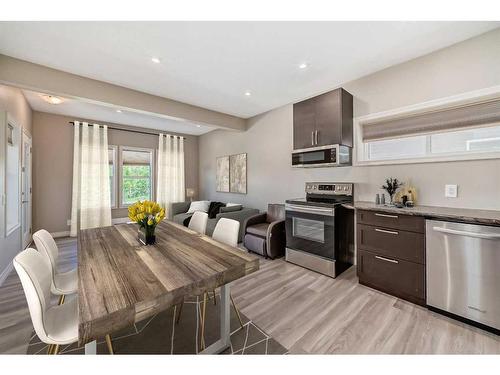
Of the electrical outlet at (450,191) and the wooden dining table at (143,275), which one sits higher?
the electrical outlet at (450,191)

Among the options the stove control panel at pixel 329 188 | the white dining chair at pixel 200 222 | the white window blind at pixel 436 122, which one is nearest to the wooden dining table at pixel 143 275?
the white dining chair at pixel 200 222

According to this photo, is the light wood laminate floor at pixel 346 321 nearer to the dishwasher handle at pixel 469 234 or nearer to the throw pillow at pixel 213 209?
the dishwasher handle at pixel 469 234

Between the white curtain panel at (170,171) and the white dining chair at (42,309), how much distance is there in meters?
4.46

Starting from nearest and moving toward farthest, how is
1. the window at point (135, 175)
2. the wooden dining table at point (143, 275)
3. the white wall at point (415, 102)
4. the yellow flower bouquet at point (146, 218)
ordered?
the wooden dining table at point (143, 275) < the yellow flower bouquet at point (146, 218) < the white wall at point (415, 102) < the window at point (135, 175)

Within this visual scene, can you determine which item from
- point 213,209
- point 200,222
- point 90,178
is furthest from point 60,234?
point 200,222

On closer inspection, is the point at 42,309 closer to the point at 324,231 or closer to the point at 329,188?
the point at 324,231

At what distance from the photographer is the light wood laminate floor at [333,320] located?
1.54m

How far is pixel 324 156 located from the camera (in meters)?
2.84

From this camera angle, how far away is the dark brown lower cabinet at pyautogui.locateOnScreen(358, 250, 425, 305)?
200cm

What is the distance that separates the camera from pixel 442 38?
204cm

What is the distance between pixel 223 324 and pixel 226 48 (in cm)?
254

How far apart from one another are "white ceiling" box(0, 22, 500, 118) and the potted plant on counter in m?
1.42
